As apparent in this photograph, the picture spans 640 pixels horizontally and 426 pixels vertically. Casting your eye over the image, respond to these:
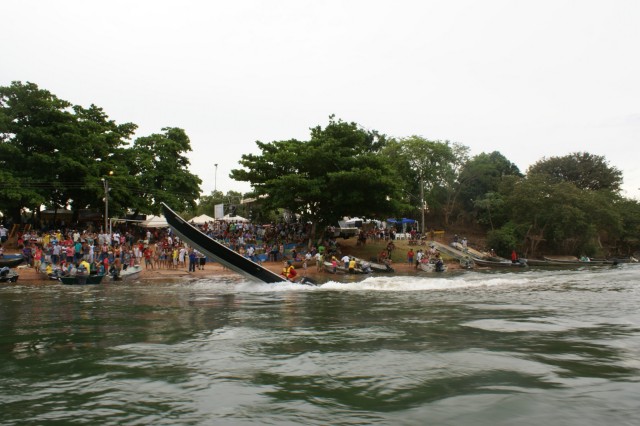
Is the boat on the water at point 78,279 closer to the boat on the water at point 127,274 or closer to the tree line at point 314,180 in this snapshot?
the boat on the water at point 127,274

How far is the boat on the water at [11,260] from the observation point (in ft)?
89.5

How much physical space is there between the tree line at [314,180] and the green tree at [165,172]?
10 centimetres

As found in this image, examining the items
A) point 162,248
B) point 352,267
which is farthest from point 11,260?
point 352,267

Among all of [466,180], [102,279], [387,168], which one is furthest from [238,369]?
[466,180]

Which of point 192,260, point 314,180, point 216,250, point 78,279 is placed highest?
point 314,180

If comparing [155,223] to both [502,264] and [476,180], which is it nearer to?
[502,264]

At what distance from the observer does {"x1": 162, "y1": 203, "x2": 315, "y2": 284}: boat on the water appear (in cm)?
1933

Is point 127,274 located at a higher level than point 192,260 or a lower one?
lower

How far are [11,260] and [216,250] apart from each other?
1516 cm

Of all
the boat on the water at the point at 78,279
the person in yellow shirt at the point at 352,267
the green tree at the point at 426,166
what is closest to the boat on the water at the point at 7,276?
the boat on the water at the point at 78,279

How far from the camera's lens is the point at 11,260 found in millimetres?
27766

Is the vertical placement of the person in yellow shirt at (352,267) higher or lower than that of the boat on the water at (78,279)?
higher

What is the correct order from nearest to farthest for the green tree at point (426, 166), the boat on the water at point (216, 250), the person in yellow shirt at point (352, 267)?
the boat on the water at point (216, 250) → the person in yellow shirt at point (352, 267) → the green tree at point (426, 166)

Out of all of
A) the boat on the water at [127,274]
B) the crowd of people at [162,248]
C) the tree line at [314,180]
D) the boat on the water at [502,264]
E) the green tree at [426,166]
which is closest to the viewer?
the boat on the water at [127,274]
